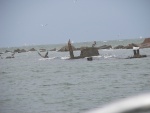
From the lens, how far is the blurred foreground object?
70 cm

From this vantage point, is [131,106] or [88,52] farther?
[88,52]

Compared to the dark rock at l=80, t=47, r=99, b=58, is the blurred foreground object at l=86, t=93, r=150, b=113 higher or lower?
higher

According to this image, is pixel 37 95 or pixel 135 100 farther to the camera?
pixel 37 95

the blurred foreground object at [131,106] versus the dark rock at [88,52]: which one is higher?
the blurred foreground object at [131,106]

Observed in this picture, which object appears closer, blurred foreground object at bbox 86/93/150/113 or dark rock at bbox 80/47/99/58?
blurred foreground object at bbox 86/93/150/113

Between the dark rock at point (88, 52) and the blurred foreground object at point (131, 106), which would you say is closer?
the blurred foreground object at point (131, 106)

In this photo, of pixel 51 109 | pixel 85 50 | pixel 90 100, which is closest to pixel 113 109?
pixel 51 109

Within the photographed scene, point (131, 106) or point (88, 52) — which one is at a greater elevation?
point (131, 106)

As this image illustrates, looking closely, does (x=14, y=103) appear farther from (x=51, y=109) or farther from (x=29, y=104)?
(x=51, y=109)

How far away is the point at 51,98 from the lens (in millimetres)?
15070

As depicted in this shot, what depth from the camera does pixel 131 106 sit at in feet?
2.29

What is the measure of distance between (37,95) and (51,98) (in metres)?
1.88

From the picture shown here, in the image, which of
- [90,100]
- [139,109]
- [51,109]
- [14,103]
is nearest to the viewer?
[139,109]

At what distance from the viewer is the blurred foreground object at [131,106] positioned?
2.28 ft
